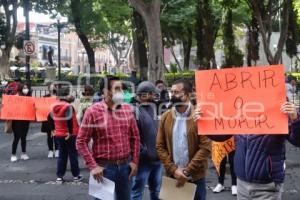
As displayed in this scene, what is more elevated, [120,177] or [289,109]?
[289,109]

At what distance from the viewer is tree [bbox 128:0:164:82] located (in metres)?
21.0

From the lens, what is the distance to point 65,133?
372 inches

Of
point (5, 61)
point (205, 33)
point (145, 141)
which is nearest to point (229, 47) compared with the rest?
point (205, 33)

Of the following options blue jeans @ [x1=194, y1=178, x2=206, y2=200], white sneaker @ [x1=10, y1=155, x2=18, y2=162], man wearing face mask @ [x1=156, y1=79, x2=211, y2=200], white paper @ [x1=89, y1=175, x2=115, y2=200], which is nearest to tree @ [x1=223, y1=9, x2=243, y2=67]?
white sneaker @ [x1=10, y1=155, x2=18, y2=162]

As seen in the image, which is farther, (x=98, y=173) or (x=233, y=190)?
(x=233, y=190)

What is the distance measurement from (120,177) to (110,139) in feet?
1.18

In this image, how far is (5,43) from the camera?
131ft

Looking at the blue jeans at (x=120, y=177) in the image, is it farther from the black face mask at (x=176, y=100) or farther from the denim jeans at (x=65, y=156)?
the denim jeans at (x=65, y=156)

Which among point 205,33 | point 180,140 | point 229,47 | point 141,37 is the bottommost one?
point 180,140

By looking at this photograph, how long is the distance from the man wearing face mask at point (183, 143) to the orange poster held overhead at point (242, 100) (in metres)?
0.56

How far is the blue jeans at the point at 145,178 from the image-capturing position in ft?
19.8

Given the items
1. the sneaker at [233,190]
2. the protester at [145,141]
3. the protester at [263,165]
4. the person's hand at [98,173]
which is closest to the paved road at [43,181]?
the sneaker at [233,190]

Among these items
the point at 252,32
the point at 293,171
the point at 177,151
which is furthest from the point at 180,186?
the point at 252,32

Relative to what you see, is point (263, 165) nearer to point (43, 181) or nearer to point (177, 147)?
point (177, 147)
